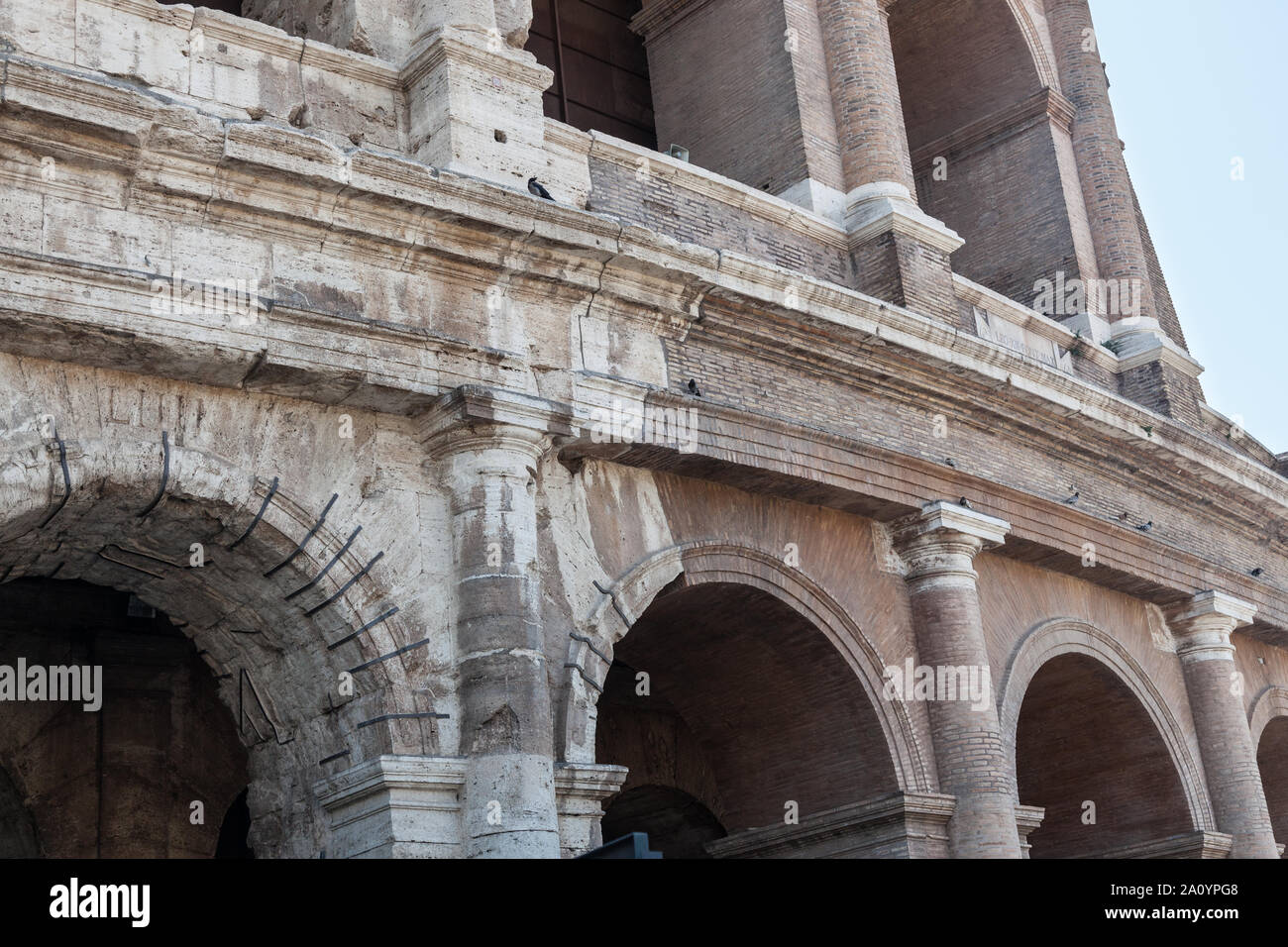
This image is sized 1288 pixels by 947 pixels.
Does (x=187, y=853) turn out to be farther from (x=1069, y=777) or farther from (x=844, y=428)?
(x=1069, y=777)

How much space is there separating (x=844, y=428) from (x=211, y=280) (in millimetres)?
3506

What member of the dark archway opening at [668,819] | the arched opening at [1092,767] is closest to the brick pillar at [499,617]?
the dark archway opening at [668,819]

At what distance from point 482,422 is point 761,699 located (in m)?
2.86

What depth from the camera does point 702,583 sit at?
26.0ft

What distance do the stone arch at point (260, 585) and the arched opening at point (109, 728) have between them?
182 centimetres

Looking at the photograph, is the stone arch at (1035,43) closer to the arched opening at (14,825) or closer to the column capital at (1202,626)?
the column capital at (1202,626)

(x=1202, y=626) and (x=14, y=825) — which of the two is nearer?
(x=14, y=825)

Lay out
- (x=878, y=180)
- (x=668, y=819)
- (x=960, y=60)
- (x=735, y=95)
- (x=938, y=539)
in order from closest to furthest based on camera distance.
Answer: (x=938, y=539) < (x=878, y=180) < (x=735, y=95) < (x=668, y=819) < (x=960, y=60)

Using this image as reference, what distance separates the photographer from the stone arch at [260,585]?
613 cm

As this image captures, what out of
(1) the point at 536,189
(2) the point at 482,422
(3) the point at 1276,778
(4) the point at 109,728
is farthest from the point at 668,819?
(3) the point at 1276,778

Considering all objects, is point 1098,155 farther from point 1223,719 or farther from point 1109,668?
point 1223,719

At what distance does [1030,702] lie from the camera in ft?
35.6
